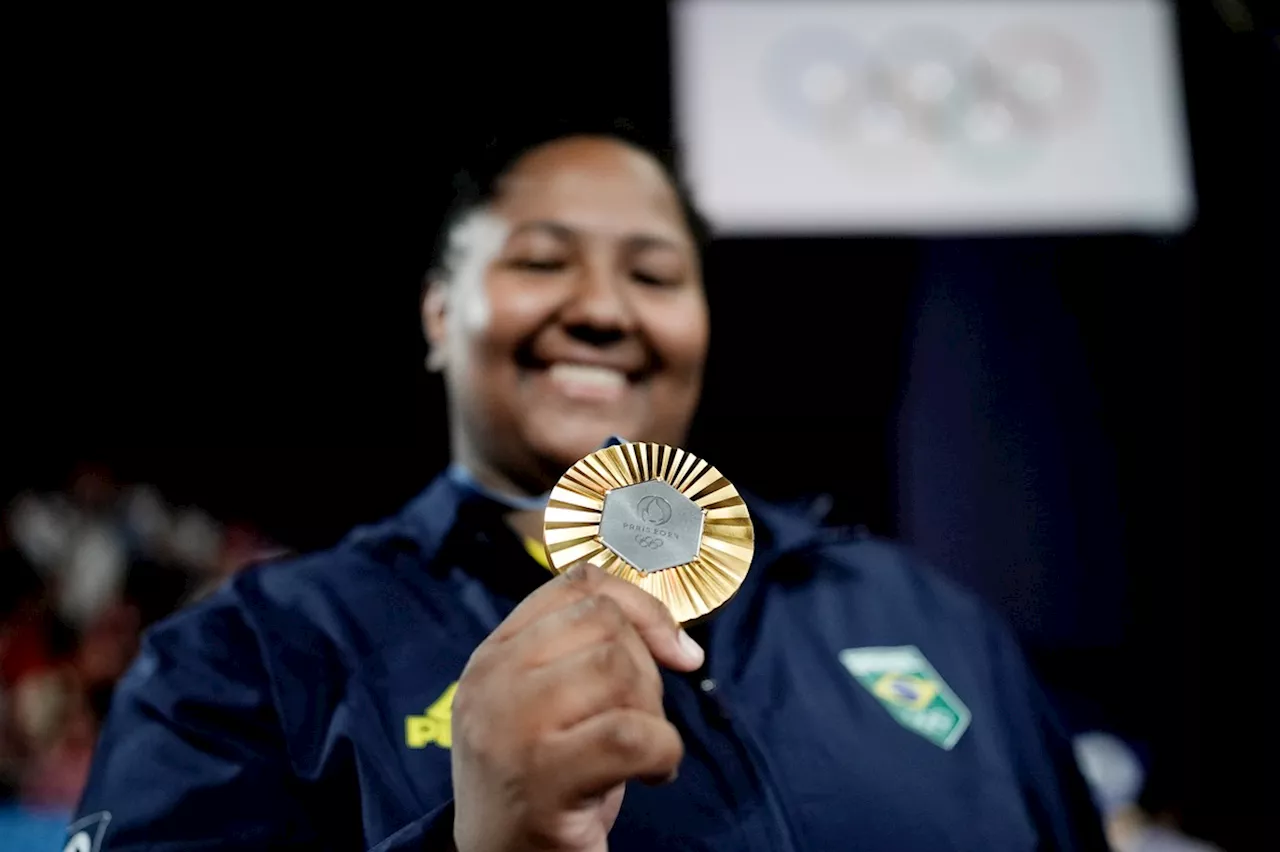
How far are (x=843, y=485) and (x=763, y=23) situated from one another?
112cm

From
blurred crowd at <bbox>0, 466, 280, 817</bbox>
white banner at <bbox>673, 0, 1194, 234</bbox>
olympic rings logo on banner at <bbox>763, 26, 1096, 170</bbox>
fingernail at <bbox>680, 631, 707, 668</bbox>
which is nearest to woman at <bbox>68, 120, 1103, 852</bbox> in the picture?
fingernail at <bbox>680, 631, 707, 668</bbox>

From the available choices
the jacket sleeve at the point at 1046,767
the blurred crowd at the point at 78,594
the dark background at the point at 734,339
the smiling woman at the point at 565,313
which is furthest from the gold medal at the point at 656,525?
the blurred crowd at the point at 78,594

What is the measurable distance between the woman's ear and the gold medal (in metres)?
0.47

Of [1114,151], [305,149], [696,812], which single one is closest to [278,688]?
[696,812]

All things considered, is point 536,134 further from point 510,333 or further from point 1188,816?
point 1188,816

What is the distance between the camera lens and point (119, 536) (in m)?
2.16

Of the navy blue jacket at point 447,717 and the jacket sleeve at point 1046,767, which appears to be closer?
the navy blue jacket at point 447,717

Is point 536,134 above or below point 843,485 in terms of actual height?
above

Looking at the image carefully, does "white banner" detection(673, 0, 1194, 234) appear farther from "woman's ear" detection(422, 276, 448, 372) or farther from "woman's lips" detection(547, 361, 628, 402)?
"woman's lips" detection(547, 361, 628, 402)

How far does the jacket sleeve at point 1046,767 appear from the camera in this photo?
0.77 m

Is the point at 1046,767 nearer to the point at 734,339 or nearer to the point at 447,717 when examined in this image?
the point at 447,717

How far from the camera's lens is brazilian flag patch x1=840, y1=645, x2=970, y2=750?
745mm

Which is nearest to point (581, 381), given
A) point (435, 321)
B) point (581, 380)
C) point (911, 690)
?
point (581, 380)

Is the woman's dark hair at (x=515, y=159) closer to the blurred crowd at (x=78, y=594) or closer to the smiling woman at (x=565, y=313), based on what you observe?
the smiling woman at (x=565, y=313)
